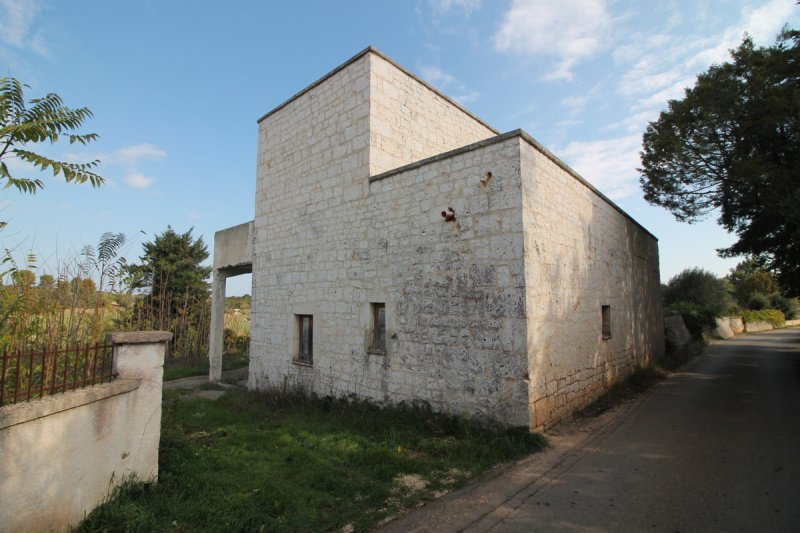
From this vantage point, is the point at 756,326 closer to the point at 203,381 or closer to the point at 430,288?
the point at 430,288

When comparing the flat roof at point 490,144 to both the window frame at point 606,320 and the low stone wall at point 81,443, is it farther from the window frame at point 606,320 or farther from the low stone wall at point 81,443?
the low stone wall at point 81,443

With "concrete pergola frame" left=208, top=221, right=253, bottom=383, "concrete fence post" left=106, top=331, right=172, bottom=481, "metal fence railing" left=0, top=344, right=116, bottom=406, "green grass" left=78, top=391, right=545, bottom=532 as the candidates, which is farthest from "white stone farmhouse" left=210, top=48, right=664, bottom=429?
"metal fence railing" left=0, top=344, right=116, bottom=406

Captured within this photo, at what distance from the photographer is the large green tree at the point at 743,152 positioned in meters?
8.11

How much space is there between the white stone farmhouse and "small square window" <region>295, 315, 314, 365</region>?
0.15 feet

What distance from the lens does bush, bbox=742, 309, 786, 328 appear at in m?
30.6

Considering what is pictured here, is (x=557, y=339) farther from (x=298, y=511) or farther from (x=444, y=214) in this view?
(x=298, y=511)

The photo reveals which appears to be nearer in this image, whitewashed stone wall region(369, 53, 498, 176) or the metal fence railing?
the metal fence railing

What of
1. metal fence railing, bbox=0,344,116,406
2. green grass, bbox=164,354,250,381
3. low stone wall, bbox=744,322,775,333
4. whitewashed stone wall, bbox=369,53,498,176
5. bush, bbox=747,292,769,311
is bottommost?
green grass, bbox=164,354,250,381

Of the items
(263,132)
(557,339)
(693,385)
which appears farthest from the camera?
(263,132)

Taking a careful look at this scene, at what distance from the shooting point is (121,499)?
346cm

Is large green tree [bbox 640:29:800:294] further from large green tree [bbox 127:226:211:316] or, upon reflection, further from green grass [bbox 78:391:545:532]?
large green tree [bbox 127:226:211:316]

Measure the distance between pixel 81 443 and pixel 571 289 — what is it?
7037 millimetres

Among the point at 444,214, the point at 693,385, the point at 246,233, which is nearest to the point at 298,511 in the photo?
the point at 444,214

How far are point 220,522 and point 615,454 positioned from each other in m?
4.68
